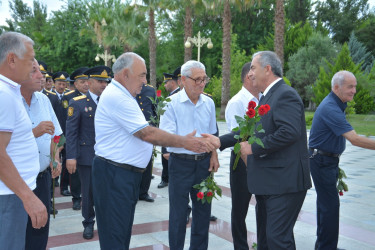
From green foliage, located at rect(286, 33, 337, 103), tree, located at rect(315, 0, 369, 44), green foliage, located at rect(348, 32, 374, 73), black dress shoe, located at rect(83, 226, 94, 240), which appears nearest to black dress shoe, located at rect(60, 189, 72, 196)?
black dress shoe, located at rect(83, 226, 94, 240)

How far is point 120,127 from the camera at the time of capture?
321cm

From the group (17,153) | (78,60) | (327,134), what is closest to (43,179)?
(17,153)

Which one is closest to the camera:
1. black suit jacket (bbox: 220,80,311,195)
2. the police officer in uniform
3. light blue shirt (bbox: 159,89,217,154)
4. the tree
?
black suit jacket (bbox: 220,80,311,195)

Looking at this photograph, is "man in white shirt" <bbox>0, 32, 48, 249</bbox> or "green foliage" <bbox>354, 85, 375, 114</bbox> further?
"green foliage" <bbox>354, 85, 375, 114</bbox>

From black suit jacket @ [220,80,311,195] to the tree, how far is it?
156 feet

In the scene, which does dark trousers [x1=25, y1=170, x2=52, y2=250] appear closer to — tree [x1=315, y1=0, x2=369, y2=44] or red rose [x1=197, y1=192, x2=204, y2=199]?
red rose [x1=197, y1=192, x2=204, y2=199]

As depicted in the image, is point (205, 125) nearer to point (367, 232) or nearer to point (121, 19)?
point (367, 232)

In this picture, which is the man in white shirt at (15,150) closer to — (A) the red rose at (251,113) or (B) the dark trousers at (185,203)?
(A) the red rose at (251,113)

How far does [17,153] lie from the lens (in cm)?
238

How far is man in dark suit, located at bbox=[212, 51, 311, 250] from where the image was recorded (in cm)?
309

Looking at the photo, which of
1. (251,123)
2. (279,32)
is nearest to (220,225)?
(251,123)

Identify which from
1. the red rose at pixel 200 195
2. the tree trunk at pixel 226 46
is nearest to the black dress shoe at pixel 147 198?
the red rose at pixel 200 195

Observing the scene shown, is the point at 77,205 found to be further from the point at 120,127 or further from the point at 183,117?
the point at 120,127

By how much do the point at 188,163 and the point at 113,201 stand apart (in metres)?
1.00
